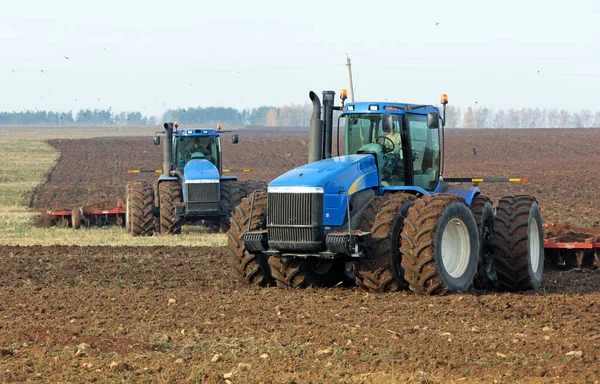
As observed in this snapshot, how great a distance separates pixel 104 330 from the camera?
10.1m

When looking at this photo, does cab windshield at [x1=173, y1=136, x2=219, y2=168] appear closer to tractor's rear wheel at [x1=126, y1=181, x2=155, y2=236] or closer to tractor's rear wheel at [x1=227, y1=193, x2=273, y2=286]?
tractor's rear wheel at [x1=126, y1=181, x2=155, y2=236]

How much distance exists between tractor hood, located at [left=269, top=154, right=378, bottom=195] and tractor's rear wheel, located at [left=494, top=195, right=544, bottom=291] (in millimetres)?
2021

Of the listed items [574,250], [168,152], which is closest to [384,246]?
[574,250]

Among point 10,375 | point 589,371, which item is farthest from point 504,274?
point 10,375

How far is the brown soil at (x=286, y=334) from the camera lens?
8.05 meters

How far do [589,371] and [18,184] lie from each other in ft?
137

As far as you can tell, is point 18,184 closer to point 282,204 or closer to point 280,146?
point 280,146

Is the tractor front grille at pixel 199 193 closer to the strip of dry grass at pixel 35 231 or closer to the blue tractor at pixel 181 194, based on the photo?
the blue tractor at pixel 181 194

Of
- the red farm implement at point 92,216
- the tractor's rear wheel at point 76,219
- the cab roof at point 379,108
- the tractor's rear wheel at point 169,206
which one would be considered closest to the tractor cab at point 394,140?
the cab roof at point 379,108

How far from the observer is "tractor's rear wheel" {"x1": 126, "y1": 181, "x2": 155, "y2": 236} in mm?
23266

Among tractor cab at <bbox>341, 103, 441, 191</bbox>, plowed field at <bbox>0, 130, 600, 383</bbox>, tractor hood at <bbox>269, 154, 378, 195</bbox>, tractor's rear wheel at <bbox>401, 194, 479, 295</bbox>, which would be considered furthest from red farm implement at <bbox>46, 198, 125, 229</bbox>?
tractor's rear wheel at <bbox>401, 194, 479, 295</bbox>

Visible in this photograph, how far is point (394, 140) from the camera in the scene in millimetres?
13477

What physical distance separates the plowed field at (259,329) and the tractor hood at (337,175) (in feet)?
4.73

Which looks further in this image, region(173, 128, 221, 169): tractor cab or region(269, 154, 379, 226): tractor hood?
region(173, 128, 221, 169): tractor cab
